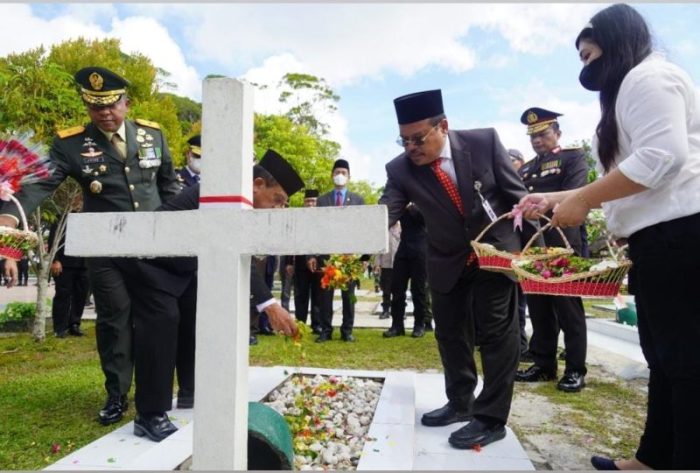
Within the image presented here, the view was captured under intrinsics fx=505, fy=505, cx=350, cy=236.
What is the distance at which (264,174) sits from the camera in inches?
112

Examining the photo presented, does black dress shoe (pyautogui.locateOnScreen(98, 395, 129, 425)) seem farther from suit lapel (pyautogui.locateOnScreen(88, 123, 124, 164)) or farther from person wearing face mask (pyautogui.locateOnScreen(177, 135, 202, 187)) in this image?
person wearing face mask (pyautogui.locateOnScreen(177, 135, 202, 187))

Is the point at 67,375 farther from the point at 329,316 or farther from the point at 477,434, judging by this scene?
the point at 477,434

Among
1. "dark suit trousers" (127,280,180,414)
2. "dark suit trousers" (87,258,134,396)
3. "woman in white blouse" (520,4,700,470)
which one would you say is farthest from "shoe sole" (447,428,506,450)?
"dark suit trousers" (87,258,134,396)

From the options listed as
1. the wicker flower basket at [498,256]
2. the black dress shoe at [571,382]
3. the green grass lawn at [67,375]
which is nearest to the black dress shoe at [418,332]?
the green grass lawn at [67,375]

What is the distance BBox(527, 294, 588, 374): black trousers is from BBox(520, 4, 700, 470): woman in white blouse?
7.43ft

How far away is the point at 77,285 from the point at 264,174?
19.7ft

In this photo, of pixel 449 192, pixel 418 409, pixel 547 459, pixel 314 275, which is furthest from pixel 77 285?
pixel 547 459

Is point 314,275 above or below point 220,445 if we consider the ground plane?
above

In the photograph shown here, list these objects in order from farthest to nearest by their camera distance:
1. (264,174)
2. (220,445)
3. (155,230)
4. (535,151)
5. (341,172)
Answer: (341,172)
(535,151)
(264,174)
(155,230)
(220,445)

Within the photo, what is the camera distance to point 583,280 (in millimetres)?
2695

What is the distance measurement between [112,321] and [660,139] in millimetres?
3406

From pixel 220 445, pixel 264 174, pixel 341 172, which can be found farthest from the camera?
pixel 341 172

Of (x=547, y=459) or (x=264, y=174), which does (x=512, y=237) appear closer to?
(x=547, y=459)

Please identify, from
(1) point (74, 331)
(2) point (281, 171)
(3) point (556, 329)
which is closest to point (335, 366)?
(3) point (556, 329)
